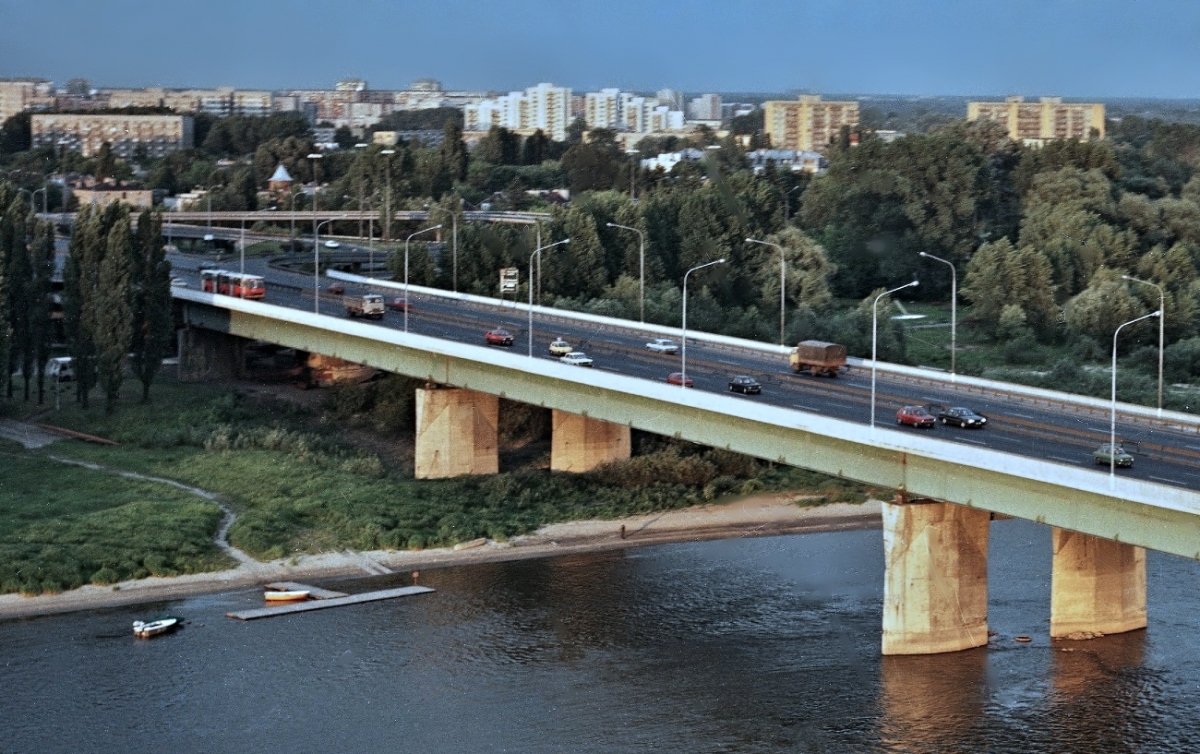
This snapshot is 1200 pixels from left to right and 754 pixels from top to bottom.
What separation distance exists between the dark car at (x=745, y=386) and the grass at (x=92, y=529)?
12.3 m

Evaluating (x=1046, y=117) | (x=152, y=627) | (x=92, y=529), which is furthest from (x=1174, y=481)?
(x=1046, y=117)

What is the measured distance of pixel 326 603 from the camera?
3944 cm

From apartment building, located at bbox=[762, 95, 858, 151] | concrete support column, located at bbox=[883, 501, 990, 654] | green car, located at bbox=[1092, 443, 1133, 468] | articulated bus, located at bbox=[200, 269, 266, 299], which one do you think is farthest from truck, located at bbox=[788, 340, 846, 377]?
apartment building, located at bbox=[762, 95, 858, 151]

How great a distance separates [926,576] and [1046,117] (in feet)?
441

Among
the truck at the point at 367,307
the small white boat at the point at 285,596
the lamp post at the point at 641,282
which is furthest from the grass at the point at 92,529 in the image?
the lamp post at the point at 641,282

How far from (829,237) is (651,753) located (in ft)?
203

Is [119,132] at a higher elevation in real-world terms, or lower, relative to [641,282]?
higher

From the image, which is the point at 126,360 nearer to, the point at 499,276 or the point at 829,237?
the point at 499,276

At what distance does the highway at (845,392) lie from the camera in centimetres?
3488

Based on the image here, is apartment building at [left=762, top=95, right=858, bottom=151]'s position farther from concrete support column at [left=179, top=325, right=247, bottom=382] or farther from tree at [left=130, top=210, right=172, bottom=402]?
tree at [left=130, top=210, right=172, bottom=402]

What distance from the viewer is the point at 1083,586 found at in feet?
117

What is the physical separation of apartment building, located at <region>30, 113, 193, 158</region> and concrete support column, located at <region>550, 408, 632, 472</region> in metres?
98.0

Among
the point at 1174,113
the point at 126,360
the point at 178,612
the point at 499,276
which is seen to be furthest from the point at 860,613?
the point at 1174,113

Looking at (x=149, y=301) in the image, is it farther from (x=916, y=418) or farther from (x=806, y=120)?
(x=806, y=120)
